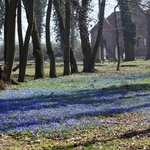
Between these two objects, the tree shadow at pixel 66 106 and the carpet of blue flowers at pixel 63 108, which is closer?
the carpet of blue flowers at pixel 63 108

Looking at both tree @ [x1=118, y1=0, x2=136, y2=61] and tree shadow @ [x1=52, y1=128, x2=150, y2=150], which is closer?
tree shadow @ [x1=52, y1=128, x2=150, y2=150]

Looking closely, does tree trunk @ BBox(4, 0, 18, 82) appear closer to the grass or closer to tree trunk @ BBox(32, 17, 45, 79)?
tree trunk @ BBox(32, 17, 45, 79)

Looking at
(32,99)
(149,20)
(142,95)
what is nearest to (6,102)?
(32,99)

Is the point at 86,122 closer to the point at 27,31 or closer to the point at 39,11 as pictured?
the point at 27,31

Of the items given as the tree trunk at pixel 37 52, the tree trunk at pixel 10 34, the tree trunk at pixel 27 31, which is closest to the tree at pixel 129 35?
the tree trunk at pixel 37 52

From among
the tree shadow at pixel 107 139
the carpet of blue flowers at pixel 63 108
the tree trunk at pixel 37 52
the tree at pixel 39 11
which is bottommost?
the tree shadow at pixel 107 139

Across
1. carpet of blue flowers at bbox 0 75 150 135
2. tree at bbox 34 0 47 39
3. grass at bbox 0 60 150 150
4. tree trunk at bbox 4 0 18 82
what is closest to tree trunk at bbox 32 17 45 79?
tree trunk at bbox 4 0 18 82

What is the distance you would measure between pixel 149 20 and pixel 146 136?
5890 cm

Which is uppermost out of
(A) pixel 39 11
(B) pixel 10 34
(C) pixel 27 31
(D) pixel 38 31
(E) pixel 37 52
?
(A) pixel 39 11

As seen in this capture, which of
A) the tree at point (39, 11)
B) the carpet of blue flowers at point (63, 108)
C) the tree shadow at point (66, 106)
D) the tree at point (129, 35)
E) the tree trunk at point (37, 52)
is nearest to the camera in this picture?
the carpet of blue flowers at point (63, 108)

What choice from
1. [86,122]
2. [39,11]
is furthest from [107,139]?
[39,11]

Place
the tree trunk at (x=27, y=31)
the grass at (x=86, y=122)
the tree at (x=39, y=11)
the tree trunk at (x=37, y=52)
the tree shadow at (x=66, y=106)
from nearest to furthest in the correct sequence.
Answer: the grass at (x=86, y=122)
the tree shadow at (x=66, y=106)
the tree trunk at (x=27, y=31)
the tree trunk at (x=37, y=52)
the tree at (x=39, y=11)

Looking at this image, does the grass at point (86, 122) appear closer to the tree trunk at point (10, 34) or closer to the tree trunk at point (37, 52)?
the tree trunk at point (10, 34)

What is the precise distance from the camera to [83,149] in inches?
273
